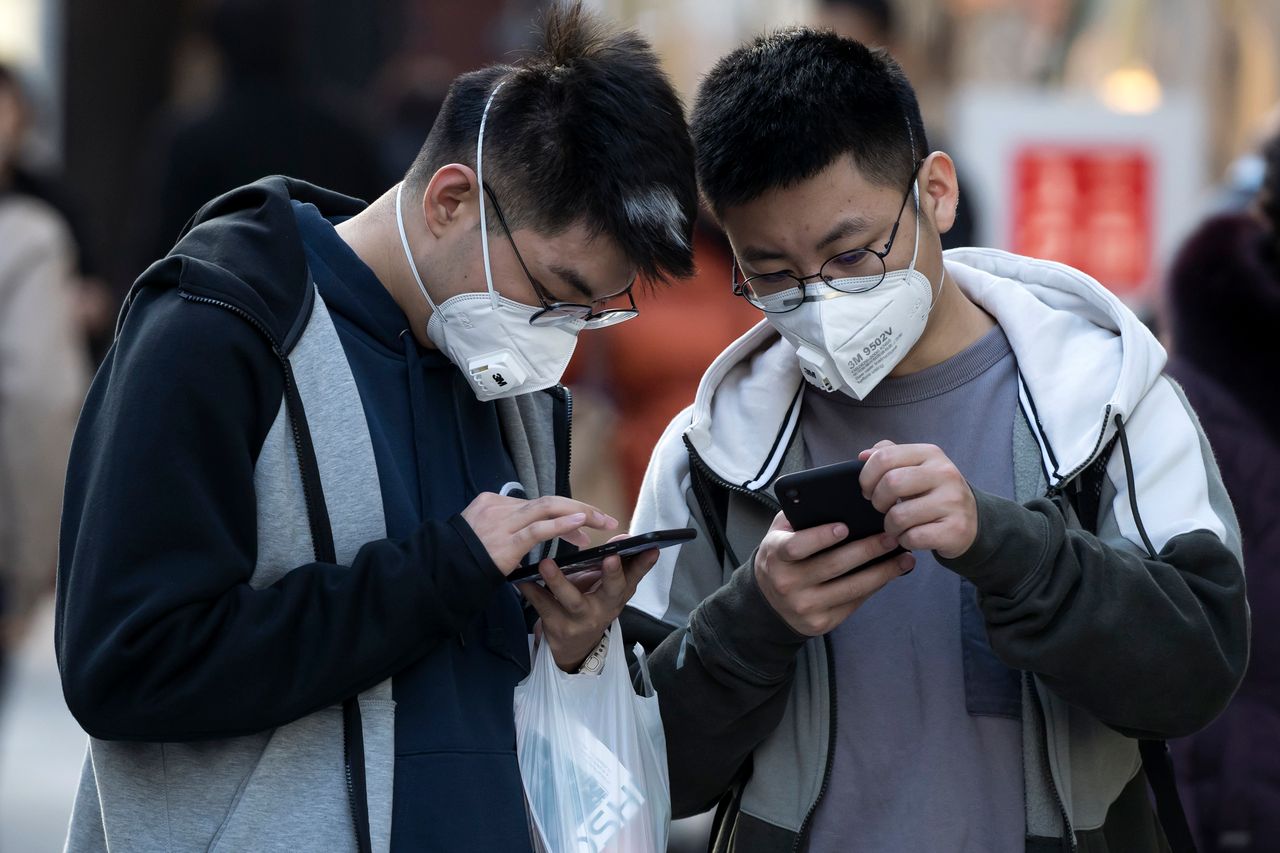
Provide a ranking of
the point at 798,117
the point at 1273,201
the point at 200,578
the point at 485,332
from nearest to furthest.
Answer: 1. the point at 200,578
2. the point at 485,332
3. the point at 798,117
4. the point at 1273,201

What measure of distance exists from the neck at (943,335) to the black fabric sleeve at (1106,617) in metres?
0.38

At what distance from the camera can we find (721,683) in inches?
91.1

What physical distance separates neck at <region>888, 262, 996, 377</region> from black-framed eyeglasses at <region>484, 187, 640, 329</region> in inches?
16.8

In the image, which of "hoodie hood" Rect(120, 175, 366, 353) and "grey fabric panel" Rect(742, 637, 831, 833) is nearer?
"hoodie hood" Rect(120, 175, 366, 353)

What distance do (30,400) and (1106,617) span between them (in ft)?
13.6

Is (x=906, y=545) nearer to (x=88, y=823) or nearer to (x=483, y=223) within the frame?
(x=483, y=223)

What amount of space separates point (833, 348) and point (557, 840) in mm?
777

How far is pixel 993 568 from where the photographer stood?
2084 millimetres

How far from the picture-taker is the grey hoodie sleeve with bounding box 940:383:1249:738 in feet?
6.90

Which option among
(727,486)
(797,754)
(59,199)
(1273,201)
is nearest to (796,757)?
(797,754)

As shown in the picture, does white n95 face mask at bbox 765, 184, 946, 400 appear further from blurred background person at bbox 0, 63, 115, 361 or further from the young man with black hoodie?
blurred background person at bbox 0, 63, 115, 361

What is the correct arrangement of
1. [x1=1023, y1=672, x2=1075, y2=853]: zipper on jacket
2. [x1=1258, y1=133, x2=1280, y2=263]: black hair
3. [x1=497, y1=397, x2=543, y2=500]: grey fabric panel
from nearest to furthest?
[x1=1023, y1=672, x2=1075, y2=853]: zipper on jacket
[x1=497, y1=397, x2=543, y2=500]: grey fabric panel
[x1=1258, y1=133, x2=1280, y2=263]: black hair

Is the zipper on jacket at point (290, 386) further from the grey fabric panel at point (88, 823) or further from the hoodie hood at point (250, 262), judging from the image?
the grey fabric panel at point (88, 823)

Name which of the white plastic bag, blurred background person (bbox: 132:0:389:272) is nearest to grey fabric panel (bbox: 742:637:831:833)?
the white plastic bag
